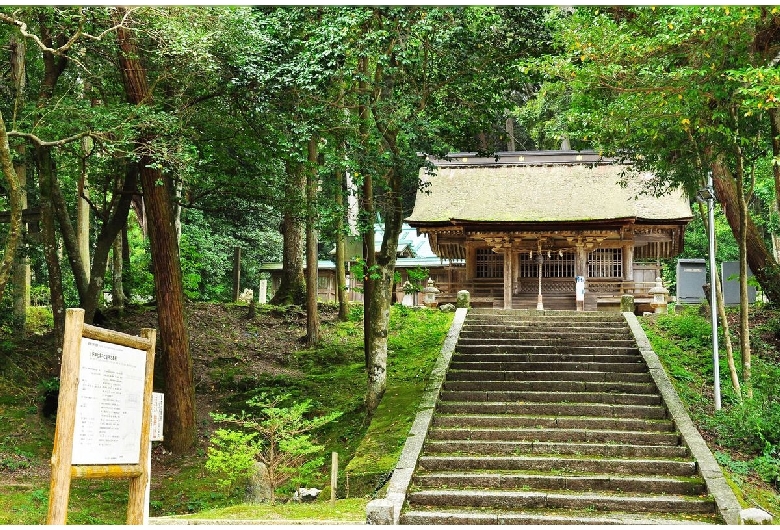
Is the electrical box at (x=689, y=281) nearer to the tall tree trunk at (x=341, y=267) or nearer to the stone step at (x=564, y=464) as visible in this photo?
the tall tree trunk at (x=341, y=267)

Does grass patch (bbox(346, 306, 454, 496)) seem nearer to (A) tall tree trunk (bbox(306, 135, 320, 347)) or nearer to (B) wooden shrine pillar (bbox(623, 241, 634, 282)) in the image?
(A) tall tree trunk (bbox(306, 135, 320, 347))

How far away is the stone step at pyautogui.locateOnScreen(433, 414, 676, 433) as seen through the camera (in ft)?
39.4

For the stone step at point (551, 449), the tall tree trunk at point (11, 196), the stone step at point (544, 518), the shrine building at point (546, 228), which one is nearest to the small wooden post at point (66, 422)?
the tall tree trunk at point (11, 196)

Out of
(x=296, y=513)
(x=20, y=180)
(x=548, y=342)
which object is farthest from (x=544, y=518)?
(x=20, y=180)

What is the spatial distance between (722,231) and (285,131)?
22.0 metres

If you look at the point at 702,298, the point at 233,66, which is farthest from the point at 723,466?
the point at 702,298

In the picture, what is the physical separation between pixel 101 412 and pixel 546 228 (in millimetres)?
16953

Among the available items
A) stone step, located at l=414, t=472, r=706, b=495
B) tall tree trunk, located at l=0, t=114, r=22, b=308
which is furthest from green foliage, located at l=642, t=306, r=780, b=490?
tall tree trunk, located at l=0, t=114, r=22, b=308

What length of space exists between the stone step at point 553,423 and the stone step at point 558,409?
0.28m

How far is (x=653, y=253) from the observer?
24.9 meters

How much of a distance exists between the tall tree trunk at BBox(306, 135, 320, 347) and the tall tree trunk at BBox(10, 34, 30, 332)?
535 centimetres

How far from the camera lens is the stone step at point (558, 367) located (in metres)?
14.4

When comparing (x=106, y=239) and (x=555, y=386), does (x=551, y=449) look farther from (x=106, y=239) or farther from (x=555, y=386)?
(x=106, y=239)

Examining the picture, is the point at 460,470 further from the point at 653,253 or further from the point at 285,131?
the point at 653,253
